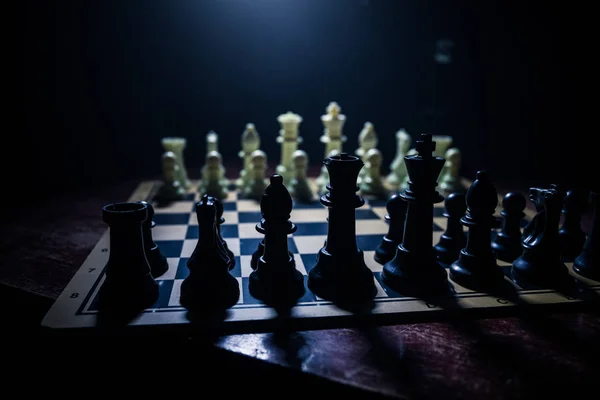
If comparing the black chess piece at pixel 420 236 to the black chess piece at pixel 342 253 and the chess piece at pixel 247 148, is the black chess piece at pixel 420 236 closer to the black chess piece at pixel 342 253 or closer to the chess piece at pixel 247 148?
the black chess piece at pixel 342 253

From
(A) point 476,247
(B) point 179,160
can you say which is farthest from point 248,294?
(B) point 179,160

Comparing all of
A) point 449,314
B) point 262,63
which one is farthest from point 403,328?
point 262,63

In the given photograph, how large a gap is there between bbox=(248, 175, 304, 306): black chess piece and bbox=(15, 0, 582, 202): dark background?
166 cm

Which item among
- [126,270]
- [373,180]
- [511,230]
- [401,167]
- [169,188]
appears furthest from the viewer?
[401,167]

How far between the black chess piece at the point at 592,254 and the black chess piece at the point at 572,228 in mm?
110

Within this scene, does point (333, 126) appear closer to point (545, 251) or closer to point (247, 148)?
point (247, 148)

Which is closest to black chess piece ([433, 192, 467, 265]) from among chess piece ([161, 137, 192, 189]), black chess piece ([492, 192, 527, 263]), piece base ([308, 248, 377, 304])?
black chess piece ([492, 192, 527, 263])

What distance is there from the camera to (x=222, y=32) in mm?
2959

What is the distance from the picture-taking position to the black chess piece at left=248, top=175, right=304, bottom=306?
3.91ft

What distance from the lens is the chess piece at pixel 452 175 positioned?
7.59 ft

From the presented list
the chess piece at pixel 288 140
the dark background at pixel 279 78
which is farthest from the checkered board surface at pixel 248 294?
the dark background at pixel 279 78

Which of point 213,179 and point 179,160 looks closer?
point 213,179

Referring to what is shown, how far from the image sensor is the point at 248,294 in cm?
123

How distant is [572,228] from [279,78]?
198cm
